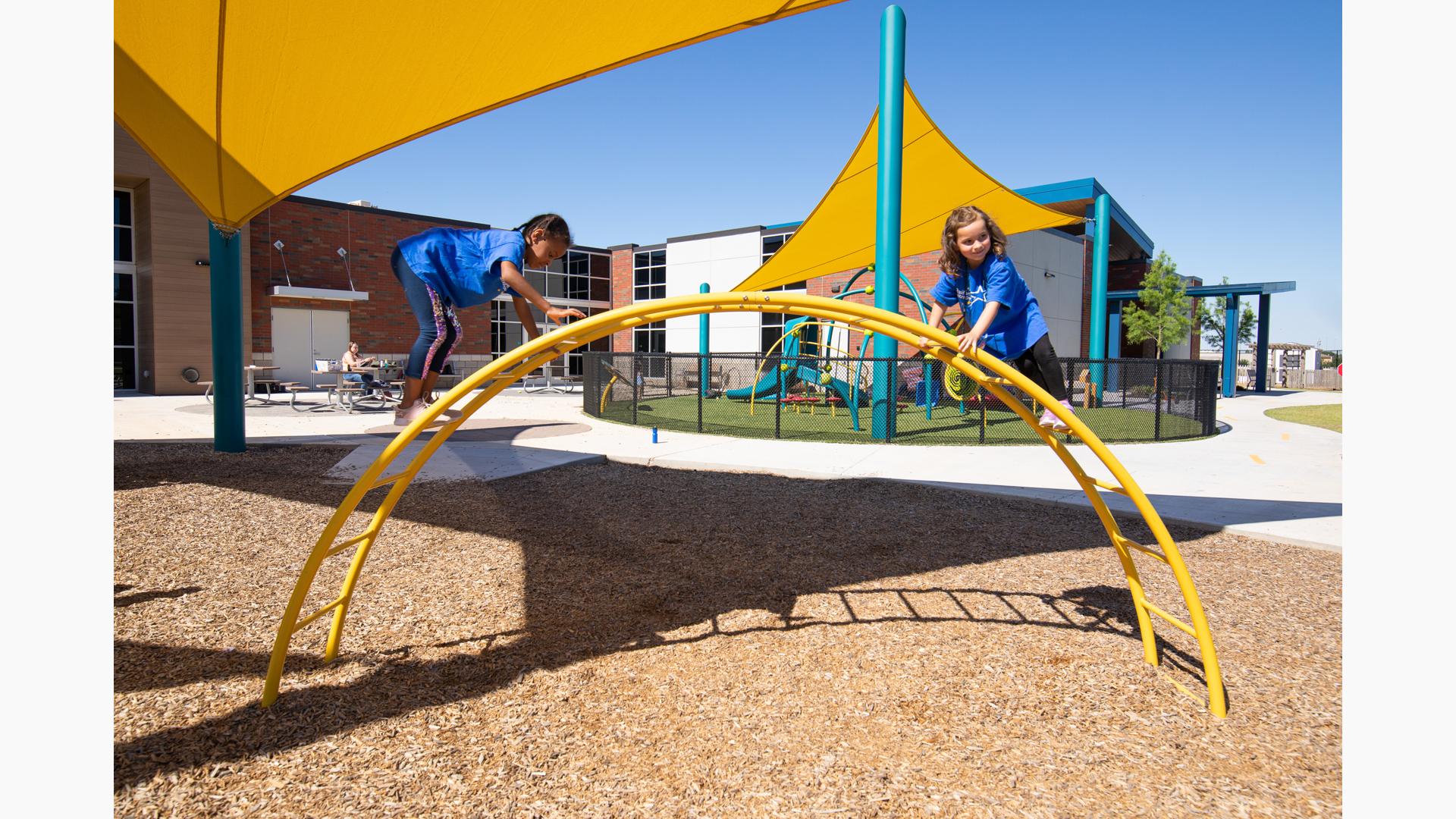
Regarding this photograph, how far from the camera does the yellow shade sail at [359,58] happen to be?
157 inches

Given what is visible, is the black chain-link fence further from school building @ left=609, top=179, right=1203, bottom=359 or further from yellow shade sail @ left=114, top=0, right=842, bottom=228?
yellow shade sail @ left=114, top=0, right=842, bottom=228

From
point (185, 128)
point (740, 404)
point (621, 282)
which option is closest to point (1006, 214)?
point (740, 404)

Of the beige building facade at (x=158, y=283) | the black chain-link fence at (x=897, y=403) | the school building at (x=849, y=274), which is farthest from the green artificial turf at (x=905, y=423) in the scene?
the beige building facade at (x=158, y=283)

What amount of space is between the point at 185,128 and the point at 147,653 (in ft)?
16.0

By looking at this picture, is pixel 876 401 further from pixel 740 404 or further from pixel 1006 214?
pixel 740 404

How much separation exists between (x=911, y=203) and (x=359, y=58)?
10248 millimetres

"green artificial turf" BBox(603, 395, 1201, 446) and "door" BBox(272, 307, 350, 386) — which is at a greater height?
"door" BBox(272, 307, 350, 386)

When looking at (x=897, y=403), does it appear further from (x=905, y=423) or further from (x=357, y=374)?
A: (x=357, y=374)

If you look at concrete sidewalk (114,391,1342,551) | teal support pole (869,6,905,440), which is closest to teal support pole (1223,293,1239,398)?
concrete sidewalk (114,391,1342,551)

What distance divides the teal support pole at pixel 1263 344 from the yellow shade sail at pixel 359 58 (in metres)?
25.1

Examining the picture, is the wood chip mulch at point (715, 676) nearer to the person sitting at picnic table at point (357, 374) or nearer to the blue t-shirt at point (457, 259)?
the blue t-shirt at point (457, 259)

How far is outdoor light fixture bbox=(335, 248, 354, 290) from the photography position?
2166cm

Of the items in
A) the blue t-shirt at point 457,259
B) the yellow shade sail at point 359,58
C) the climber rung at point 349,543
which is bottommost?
the climber rung at point 349,543

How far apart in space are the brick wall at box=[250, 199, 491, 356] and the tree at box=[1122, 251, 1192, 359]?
26.3 m
